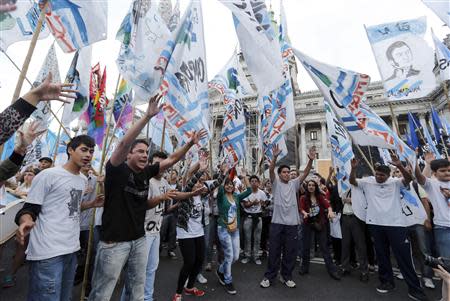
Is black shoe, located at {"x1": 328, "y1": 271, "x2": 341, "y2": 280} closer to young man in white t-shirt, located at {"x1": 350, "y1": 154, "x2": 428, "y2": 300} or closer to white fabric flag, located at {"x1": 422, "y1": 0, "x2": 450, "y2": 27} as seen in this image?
young man in white t-shirt, located at {"x1": 350, "y1": 154, "x2": 428, "y2": 300}

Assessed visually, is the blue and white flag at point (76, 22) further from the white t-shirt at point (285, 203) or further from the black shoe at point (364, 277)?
the black shoe at point (364, 277)

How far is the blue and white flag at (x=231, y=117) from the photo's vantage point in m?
5.23

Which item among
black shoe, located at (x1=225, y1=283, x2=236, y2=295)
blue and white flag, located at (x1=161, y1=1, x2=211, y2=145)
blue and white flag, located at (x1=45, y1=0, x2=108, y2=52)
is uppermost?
blue and white flag, located at (x1=45, y1=0, x2=108, y2=52)

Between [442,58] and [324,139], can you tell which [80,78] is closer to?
[442,58]

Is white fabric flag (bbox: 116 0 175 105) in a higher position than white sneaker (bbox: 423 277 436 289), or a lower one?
higher

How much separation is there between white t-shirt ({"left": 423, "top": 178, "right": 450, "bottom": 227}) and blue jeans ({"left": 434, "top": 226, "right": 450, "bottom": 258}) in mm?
71

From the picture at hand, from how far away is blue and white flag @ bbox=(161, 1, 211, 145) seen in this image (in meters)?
2.77

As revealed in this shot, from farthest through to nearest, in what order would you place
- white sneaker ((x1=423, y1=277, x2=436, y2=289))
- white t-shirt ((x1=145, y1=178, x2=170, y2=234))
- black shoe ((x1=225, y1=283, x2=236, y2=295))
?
white sneaker ((x1=423, y1=277, x2=436, y2=289))
black shoe ((x1=225, y1=283, x2=236, y2=295))
white t-shirt ((x1=145, y1=178, x2=170, y2=234))

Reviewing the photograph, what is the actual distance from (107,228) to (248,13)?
296cm

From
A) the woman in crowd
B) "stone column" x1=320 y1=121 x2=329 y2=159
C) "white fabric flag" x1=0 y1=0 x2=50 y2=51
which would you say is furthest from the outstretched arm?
"stone column" x1=320 y1=121 x2=329 y2=159

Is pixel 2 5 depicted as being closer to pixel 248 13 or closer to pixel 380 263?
pixel 248 13

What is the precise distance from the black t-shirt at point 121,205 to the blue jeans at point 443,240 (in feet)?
12.6

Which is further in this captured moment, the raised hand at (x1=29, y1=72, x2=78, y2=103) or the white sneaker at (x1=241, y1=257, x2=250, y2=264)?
the white sneaker at (x1=241, y1=257, x2=250, y2=264)

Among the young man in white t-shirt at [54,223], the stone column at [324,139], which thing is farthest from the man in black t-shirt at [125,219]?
the stone column at [324,139]
